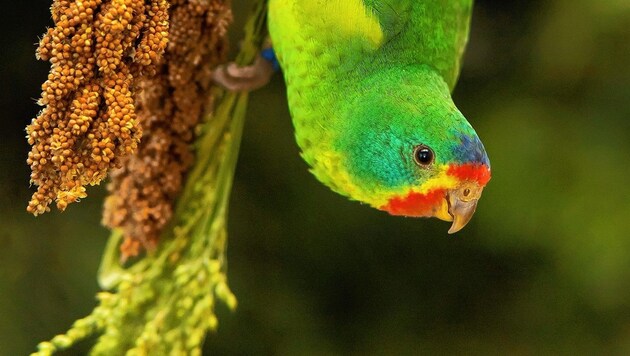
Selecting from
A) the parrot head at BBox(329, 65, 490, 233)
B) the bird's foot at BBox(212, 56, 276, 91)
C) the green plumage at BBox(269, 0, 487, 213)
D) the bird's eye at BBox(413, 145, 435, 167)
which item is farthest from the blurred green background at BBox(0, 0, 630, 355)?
the bird's eye at BBox(413, 145, 435, 167)

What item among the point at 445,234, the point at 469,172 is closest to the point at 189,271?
the point at 469,172

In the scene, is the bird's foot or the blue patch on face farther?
the bird's foot

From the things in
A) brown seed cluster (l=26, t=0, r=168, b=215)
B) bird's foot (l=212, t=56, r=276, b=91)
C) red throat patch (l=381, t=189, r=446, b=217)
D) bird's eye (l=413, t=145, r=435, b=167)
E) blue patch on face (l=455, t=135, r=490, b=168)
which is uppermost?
bird's foot (l=212, t=56, r=276, b=91)

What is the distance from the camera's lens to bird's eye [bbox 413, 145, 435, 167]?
1165 mm

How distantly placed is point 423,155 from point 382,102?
13 cm

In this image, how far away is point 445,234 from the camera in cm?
237

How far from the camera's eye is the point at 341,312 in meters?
2.41

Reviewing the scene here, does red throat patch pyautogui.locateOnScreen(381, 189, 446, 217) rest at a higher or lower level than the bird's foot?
lower

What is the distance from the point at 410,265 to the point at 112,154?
1.60 m

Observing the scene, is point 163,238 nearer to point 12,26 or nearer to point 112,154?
point 112,154

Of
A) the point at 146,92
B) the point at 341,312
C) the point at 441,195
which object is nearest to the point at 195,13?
the point at 146,92

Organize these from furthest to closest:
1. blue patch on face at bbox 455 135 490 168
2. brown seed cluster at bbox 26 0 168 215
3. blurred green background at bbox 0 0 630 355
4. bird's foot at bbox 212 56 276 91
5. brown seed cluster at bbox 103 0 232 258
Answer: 1. blurred green background at bbox 0 0 630 355
2. bird's foot at bbox 212 56 276 91
3. brown seed cluster at bbox 103 0 232 258
4. blue patch on face at bbox 455 135 490 168
5. brown seed cluster at bbox 26 0 168 215

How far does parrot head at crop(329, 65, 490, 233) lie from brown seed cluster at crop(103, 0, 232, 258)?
0.93 feet

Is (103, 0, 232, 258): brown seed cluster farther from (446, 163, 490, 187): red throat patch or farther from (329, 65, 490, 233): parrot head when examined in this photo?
(446, 163, 490, 187): red throat patch
